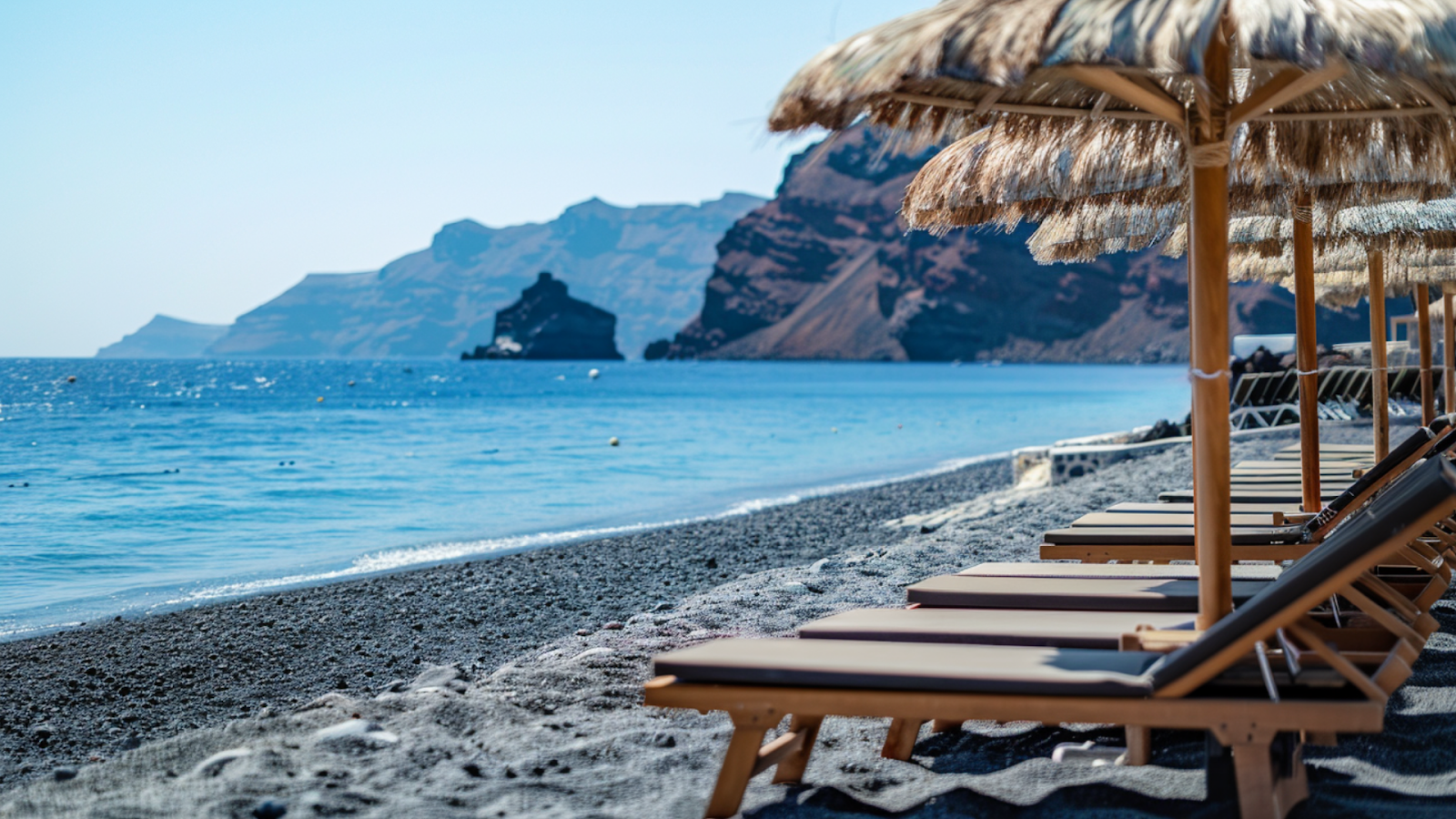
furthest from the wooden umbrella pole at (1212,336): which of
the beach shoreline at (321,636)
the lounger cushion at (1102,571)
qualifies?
the beach shoreline at (321,636)

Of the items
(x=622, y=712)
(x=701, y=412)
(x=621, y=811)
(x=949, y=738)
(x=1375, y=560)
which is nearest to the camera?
(x=1375, y=560)

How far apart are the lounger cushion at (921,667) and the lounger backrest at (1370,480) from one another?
2537 mm

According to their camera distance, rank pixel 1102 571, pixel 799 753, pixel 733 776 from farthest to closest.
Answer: pixel 1102 571, pixel 799 753, pixel 733 776

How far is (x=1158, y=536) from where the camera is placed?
189 inches

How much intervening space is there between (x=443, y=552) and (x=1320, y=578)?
35.3ft

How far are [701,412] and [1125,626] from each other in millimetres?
45242

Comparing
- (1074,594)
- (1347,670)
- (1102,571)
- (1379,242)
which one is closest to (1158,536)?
(1102,571)

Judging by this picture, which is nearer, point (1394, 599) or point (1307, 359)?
point (1394, 599)

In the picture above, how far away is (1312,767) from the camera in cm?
289

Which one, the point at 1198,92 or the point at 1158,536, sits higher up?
the point at 1198,92

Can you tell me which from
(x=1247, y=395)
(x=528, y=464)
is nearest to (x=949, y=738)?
(x=1247, y=395)

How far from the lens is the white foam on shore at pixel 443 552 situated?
957cm

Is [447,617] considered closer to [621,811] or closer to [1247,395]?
[621,811]

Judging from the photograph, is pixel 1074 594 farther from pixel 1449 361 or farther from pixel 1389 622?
pixel 1449 361
